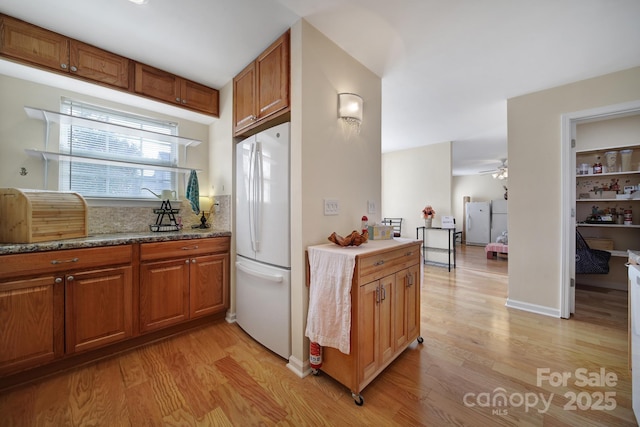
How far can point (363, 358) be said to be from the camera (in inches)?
57.1

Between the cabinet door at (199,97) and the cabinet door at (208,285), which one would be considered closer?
the cabinet door at (208,285)

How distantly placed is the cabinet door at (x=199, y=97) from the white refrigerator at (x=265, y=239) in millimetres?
804

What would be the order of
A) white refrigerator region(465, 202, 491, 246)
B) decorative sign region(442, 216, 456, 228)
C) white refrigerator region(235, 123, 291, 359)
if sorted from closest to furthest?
white refrigerator region(235, 123, 291, 359)
decorative sign region(442, 216, 456, 228)
white refrigerator region(465, 202, 491, 246)

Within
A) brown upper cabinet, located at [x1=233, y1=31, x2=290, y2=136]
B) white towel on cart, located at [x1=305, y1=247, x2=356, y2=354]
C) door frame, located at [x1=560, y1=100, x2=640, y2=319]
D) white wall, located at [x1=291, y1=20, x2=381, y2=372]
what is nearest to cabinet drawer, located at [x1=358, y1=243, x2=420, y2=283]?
white towel on cart, located at [x1=305, y1=247, x2=356, y2=354]

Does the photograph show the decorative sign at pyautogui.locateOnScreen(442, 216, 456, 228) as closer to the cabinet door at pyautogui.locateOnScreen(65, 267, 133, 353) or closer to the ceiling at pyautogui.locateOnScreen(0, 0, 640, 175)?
the ceiling at pyautogui.locateOnScreen(0, 0, 640, 175)

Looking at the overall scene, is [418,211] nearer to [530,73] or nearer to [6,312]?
[530,73]

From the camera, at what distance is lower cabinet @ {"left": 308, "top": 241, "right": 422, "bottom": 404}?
140 cm

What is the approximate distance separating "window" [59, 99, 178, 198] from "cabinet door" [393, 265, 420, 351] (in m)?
2.62

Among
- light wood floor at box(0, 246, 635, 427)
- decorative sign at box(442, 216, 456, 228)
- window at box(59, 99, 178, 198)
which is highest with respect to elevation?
window at box(59, 99, 178, 198)

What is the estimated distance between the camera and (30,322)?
153 cm

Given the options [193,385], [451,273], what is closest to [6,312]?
[193,385]

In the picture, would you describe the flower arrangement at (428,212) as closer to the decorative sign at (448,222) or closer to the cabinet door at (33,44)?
the decorative sign at (448,222)

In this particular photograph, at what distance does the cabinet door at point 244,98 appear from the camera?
6.98 feet

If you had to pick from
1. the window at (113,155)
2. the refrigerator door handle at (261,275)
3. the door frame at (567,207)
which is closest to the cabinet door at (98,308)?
the refrigerator door handle at (261,275)
